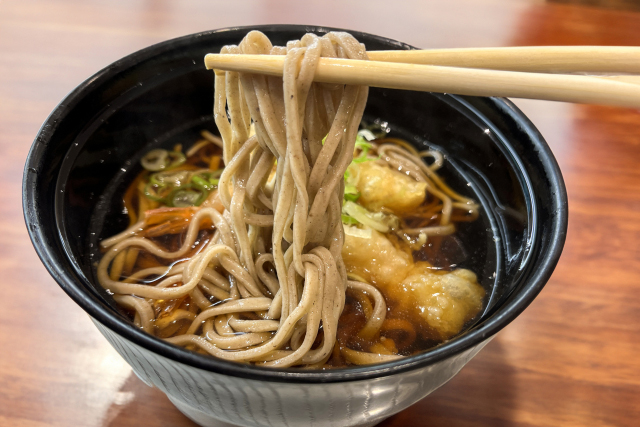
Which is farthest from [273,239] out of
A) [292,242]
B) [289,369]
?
[289,369]

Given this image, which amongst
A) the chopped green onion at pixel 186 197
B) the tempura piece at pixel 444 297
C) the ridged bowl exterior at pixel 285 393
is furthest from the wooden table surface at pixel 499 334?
the chopped green onion at pixel 186 197

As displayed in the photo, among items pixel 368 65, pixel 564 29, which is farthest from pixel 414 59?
pixel 564 29

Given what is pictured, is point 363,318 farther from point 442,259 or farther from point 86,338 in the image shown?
point 86,338

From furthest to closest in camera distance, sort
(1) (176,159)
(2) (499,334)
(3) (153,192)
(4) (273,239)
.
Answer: (1) (176,159), (3) (153,192), (2) (499,334), (4) (273,239)

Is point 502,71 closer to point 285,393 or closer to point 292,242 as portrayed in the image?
point 292,242

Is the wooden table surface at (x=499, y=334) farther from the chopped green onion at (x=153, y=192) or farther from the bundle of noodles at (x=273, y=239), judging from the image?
the chopped green onion at (x=153, y=192)

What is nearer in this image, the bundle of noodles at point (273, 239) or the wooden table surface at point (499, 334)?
the bundle of noodles at point (273, 239)
